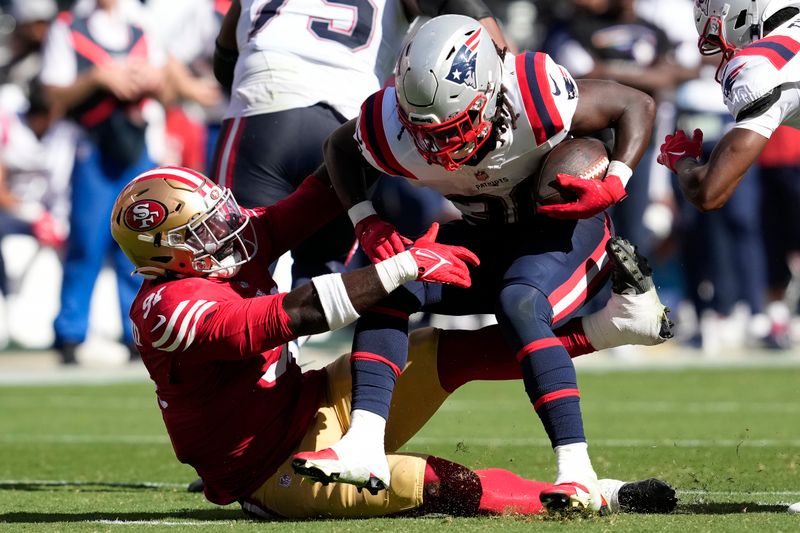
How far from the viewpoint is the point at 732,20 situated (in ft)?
15.7

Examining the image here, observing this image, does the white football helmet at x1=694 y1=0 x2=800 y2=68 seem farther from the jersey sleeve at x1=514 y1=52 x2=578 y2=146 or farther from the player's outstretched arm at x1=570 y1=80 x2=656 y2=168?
the jersey sleeve at x1=514 y1=52 x2=578 y2=146

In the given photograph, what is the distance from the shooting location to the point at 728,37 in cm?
482

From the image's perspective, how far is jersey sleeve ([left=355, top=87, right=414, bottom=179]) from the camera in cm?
462

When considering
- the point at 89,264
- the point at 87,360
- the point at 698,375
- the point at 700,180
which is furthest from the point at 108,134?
the point at 700,180

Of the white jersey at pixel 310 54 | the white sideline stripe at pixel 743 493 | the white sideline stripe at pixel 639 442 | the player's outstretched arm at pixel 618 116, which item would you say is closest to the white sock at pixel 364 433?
the player's outstretched arm at pixel 618 116

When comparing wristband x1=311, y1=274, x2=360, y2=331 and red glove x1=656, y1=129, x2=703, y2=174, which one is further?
red glove x1=656, y1=129, x2=703, y2=174

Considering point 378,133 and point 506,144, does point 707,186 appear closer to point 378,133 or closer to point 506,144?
point 506,144

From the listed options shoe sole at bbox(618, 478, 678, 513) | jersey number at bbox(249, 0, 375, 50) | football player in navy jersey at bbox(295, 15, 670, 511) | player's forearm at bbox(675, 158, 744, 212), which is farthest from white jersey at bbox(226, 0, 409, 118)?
shoe sole at bbox(618, 478, 678, 513)

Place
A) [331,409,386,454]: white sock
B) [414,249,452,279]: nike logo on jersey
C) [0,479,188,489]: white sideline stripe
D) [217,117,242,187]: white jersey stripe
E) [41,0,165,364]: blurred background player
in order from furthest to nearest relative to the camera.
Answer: [41,0,165,364]: blurred background player → [217,117,242,187]: white jersey stripe → [0,479,188,489]: white sideline stripe → [414,249,452,279]: nike logo on jersey → [331,409,386,454]: white sock

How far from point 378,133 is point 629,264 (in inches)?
36.9

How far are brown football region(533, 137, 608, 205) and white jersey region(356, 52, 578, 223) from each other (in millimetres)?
58

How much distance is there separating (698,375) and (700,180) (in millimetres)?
5457

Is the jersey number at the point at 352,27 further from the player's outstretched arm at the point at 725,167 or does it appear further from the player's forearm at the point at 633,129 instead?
the player's outstretched arm at the point at 725,167

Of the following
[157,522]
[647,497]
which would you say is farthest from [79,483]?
[647,497]
